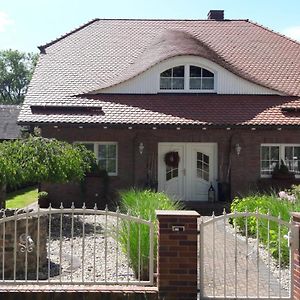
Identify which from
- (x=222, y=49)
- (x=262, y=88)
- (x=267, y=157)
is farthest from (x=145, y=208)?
(x=222, y=49)

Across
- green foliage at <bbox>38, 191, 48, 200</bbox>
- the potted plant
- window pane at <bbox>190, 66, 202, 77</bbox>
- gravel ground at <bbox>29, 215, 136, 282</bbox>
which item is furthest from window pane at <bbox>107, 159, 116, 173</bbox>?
the potted plant

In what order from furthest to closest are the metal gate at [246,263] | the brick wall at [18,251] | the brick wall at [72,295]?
the brick wall at [18,251], the metal gate at [246,263], the brick wall at [72,295]

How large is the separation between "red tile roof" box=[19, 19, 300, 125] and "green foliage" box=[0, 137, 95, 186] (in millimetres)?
4209

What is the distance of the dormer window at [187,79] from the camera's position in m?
19.4

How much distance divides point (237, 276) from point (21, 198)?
15.3m

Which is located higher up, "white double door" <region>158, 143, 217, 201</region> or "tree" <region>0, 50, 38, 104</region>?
"tree" <region>0, 50, 38, 104</region>

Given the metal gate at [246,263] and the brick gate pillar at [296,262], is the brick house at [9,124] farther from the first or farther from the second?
the brick gate pillar at [296,262]

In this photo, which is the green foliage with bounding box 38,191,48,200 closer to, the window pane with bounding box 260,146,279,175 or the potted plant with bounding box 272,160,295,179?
the window pane with bounding box 260,146,279,175

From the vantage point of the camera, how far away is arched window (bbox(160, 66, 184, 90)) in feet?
63.7

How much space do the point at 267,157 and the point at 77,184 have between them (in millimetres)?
6802

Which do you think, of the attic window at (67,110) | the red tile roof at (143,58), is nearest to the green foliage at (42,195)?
the red tile roof at (143,58)

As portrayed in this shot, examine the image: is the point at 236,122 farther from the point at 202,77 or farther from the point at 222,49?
the point at 222,49

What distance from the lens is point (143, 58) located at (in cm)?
2083

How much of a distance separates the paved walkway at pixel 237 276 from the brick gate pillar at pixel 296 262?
0.22 m
